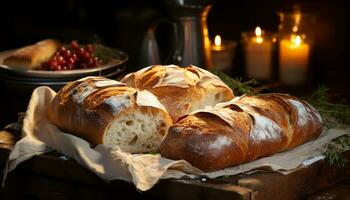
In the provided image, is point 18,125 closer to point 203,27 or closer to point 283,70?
point 203,27

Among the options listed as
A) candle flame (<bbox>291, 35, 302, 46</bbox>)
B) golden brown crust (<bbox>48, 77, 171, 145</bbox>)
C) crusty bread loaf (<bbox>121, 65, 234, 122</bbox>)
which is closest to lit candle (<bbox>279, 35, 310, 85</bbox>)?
candle flame (<bbox>291, 35, 302, 46</bbox>)

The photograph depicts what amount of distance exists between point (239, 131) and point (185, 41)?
80cm

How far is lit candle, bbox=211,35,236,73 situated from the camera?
84.0 inches

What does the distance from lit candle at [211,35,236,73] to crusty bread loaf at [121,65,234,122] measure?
613mm

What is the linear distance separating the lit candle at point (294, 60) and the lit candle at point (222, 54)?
0.56 ft

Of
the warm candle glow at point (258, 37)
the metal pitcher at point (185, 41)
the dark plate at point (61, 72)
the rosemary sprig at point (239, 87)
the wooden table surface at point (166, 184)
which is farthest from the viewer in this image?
the warm candle glow at point (258, 37)

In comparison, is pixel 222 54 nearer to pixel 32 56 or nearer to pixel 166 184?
pixel 32 56

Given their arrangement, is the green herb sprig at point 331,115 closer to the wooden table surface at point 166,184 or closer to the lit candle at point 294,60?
the wooden table surface at point 166,184

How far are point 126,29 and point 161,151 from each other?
1.80 m

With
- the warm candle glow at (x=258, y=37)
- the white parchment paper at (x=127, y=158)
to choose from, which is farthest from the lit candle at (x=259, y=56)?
the white parchment paper at (x=127, y=158)

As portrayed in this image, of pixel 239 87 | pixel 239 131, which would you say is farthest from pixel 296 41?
pixel 239 131

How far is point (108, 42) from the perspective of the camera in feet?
10.0

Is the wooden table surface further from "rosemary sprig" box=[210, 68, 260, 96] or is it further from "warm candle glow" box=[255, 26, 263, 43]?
"warm candle glow" box=[255, 26, 263, 43]

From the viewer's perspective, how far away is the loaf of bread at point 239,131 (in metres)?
1.23
